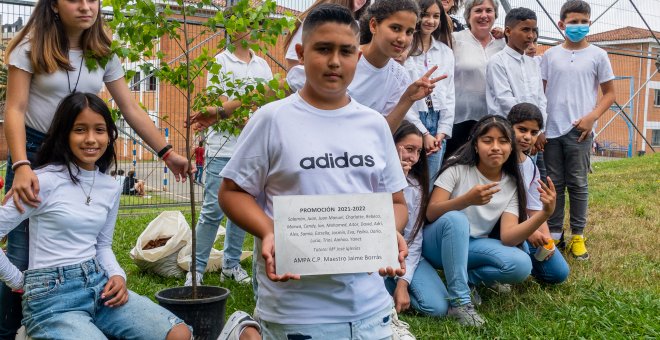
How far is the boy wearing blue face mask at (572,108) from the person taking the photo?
579 cm

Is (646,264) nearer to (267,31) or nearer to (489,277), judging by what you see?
(489,277)

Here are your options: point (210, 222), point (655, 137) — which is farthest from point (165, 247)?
point (655, 137)

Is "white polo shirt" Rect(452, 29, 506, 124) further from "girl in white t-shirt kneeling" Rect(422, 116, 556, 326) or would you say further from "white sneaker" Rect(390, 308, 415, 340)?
"white sneaker" Rect(390, 308, 415, 340)

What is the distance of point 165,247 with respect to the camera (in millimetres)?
5133

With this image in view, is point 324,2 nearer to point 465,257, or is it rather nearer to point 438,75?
point 438,75

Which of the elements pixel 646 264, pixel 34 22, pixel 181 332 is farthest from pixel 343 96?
pixel 646 264

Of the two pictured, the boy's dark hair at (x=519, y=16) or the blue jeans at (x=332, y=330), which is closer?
the blue jeans at (x=332, y=330)

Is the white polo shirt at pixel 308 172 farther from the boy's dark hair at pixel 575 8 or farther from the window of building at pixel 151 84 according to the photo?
the window of building at pixel 151 84

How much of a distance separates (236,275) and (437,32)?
2.12 m

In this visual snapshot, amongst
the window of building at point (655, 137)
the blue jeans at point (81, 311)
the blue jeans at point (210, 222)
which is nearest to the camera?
the blue jeans at point (81, 311)

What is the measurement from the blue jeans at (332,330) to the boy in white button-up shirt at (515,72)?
9.93ft

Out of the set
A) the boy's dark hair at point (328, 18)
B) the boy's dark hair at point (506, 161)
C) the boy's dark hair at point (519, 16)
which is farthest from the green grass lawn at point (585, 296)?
the boy's dark hair at point (328, 18)

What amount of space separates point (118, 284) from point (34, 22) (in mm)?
1169

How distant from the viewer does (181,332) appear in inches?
122
